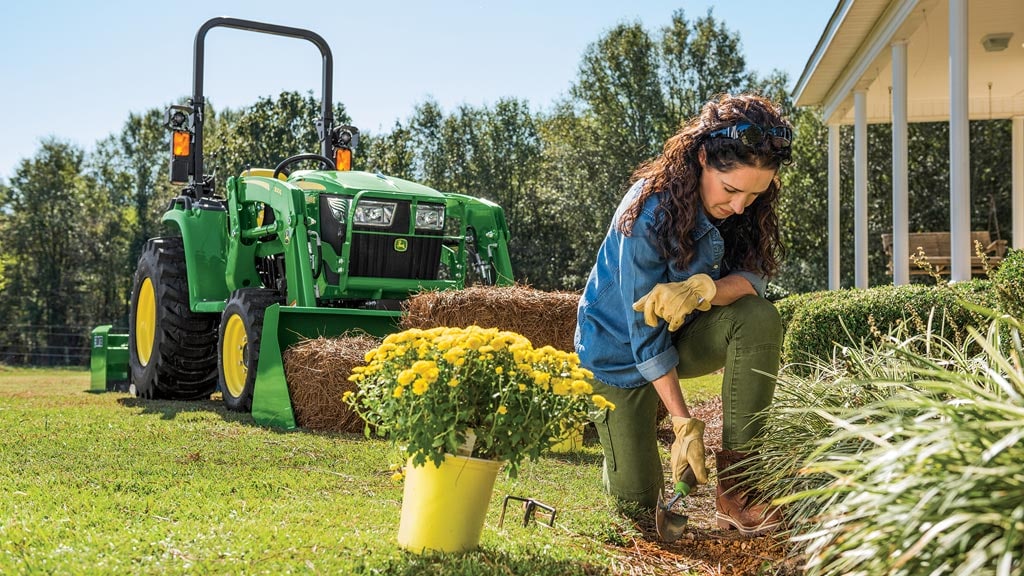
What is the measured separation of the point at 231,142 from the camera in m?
26.3

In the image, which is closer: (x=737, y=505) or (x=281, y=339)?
(x=737, y=505)

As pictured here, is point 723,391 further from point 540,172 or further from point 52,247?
point 52,247

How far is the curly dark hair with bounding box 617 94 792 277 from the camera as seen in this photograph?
290cm

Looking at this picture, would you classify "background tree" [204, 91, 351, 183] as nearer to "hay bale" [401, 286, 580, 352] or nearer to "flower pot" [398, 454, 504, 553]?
"hay bale" [401, 286, 580, 352]

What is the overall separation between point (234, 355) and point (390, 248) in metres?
1.18

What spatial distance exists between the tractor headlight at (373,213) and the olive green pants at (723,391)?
303 cm

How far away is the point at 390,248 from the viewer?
605 centimetres

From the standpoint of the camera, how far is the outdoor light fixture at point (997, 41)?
9.45m

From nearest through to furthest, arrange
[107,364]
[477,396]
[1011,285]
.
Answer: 1. [477,396]
2. [1011,285]
3. [107,364]

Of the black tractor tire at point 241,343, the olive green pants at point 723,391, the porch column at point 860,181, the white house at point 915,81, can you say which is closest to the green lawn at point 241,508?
the olive green pants at point 723,391

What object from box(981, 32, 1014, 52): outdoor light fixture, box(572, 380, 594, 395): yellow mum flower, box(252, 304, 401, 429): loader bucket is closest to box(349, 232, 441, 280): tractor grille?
box(252, 304, 401, 429): loader bucket

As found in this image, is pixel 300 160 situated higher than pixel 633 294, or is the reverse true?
pixel 300 160

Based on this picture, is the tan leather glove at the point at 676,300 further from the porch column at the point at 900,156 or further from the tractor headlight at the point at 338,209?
the porch column at the point at 900,156

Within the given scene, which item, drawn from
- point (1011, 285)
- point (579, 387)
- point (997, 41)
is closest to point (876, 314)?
point (1011, 285)
